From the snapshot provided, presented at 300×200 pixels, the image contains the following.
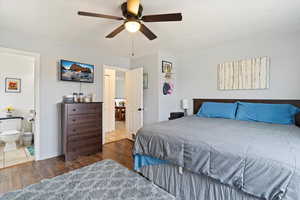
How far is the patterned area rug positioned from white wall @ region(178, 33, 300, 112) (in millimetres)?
2581

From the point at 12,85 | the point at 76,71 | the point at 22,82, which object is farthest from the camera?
the point at 22,82

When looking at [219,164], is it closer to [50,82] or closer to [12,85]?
[50,82]

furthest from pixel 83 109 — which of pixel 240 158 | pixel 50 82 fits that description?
pixel 240 158

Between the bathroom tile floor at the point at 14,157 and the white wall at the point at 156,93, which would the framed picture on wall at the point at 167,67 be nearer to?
the white wall at the point at 156,93

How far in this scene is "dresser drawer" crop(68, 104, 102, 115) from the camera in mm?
2811

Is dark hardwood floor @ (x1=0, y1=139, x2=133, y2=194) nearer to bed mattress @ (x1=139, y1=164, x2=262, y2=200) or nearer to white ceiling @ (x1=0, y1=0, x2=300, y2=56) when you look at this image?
bed mattress @ (x1=139, y1=164, x2=262, y2=200)

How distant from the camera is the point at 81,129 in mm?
2959

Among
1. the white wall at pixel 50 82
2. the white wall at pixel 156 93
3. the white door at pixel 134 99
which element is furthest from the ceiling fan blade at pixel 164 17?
the white wall at pixel 50 82

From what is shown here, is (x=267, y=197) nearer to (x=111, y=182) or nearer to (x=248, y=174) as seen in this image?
(x=248, y=174)

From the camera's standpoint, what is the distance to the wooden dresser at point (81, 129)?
277 centimetres

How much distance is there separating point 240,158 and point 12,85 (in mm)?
5708

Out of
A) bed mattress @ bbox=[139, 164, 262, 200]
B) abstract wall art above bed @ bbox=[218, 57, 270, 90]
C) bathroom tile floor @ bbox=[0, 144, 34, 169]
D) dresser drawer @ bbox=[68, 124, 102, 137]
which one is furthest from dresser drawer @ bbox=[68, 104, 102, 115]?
abstract wall art above bed @ bbox=[218, 57, 270, 90]

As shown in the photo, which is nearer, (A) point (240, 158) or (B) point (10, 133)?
(A) point (240, 158)

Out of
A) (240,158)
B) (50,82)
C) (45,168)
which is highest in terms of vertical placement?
(50,82)
